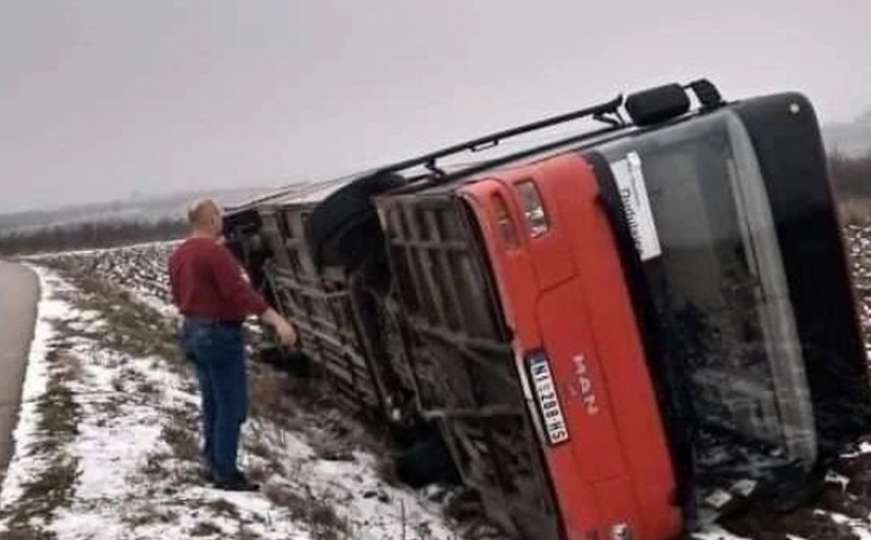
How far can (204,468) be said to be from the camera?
6438 millimetres

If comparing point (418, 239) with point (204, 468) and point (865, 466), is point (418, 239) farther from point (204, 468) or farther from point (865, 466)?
point (865, 466)

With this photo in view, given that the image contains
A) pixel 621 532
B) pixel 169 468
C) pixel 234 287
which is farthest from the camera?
pixel 169 468

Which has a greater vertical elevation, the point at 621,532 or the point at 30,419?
the point at 30,419

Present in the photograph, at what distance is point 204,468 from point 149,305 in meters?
11.7

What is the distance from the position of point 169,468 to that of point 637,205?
2980 millimetres

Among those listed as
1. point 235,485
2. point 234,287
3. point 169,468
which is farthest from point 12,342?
point 234,287

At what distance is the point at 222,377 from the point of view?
5910 mm

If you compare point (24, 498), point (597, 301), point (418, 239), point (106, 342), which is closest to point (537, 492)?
point (597, 301)

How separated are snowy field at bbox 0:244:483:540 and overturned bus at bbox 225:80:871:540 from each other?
74cm

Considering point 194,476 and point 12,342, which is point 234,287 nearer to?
point 194,476

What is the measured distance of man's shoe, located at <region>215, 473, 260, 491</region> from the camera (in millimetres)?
6027

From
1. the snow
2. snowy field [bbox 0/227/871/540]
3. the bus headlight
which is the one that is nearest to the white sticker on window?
the bus headlight

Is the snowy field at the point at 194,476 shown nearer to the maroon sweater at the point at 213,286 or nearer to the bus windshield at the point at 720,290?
the bus windshield at the point at 720,290

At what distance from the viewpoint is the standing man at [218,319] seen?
5.76m
